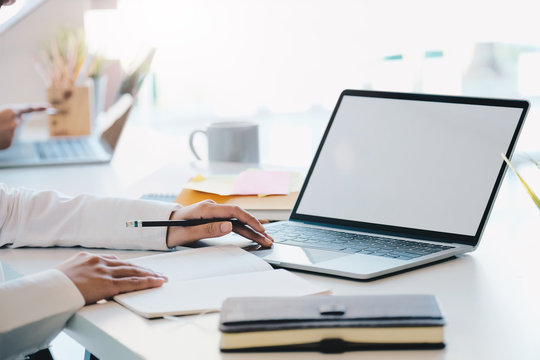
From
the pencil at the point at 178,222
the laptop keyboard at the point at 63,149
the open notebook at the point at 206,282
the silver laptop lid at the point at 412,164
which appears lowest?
the laptop keyboard at the point at 63,149

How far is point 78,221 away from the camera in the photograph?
38.8 inches

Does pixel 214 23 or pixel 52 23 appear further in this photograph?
pixel 214 23

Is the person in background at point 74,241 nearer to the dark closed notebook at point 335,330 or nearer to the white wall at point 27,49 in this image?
the dark closed notebook at point 335,330

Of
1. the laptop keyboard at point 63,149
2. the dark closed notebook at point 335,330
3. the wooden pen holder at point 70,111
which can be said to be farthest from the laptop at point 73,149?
the dark closed notebook at point 335,330

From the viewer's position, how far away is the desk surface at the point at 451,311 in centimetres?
58

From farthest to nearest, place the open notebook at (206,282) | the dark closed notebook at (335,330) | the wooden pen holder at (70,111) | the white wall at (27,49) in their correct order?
1. the white wall at (27,49)
2. the wooden pen holder at (70,111)
3. the open notebook at (206,282)
4. the dark closed notebook at (335,330)

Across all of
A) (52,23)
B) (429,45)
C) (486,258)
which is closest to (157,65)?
(52,23)

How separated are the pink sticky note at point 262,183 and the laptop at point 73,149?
555 mm

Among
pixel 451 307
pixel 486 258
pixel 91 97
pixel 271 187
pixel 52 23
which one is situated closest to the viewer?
pixel 451 307

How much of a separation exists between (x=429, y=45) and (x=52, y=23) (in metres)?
2.01

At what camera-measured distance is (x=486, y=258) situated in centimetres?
87

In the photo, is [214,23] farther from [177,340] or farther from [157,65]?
[177,340]

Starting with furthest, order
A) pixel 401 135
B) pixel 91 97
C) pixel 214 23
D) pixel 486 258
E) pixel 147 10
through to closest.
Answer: pixel 214 23
pixel 147 10
pixel 91 97
pixel 401 135
pixel 486 258

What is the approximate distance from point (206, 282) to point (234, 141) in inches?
33.7
